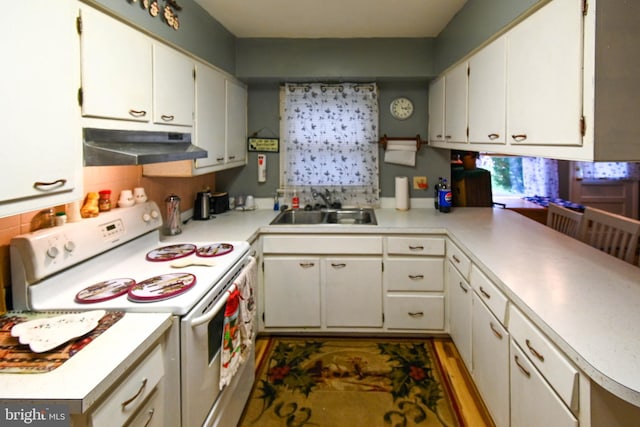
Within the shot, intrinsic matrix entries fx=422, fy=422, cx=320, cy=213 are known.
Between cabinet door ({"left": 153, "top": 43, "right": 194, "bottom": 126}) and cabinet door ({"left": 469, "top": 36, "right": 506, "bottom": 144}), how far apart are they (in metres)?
1.69

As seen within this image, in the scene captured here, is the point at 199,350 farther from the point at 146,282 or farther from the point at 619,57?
the point at 619,57

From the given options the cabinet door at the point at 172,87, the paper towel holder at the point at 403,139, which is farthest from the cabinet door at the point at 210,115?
the paper towel holder at the point at 403,139

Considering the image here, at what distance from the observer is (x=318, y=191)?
3.73 meters

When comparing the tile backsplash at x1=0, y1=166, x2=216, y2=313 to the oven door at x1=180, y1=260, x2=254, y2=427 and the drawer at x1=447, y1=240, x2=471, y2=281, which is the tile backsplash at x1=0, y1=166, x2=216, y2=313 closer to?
the oven door at x1=180, y1=260, x2=254, y2=427

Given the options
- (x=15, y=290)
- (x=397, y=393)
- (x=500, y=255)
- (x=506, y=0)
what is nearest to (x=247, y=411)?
(x=397, y=393)

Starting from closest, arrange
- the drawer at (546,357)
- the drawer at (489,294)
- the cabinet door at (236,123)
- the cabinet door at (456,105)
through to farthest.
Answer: the drawer at (546,357), the drawer at (489,294), the cabinet door at (456,105), the cabinet door at (236,123)

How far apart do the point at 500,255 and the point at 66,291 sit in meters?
1.95

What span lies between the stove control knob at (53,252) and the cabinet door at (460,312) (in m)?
2.01

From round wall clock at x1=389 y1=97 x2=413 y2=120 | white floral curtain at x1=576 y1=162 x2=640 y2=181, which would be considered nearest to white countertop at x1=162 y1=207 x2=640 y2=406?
round wall clock at x1=389 y1=97 x2=413 y2=120

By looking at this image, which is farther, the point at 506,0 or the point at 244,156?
the point at 244,156

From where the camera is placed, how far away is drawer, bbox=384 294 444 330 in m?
3.02

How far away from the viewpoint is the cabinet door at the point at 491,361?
5.91 feet

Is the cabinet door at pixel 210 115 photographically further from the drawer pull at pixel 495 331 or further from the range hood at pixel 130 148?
the drawer pull at pixel 495 331

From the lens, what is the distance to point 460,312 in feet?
8.55
